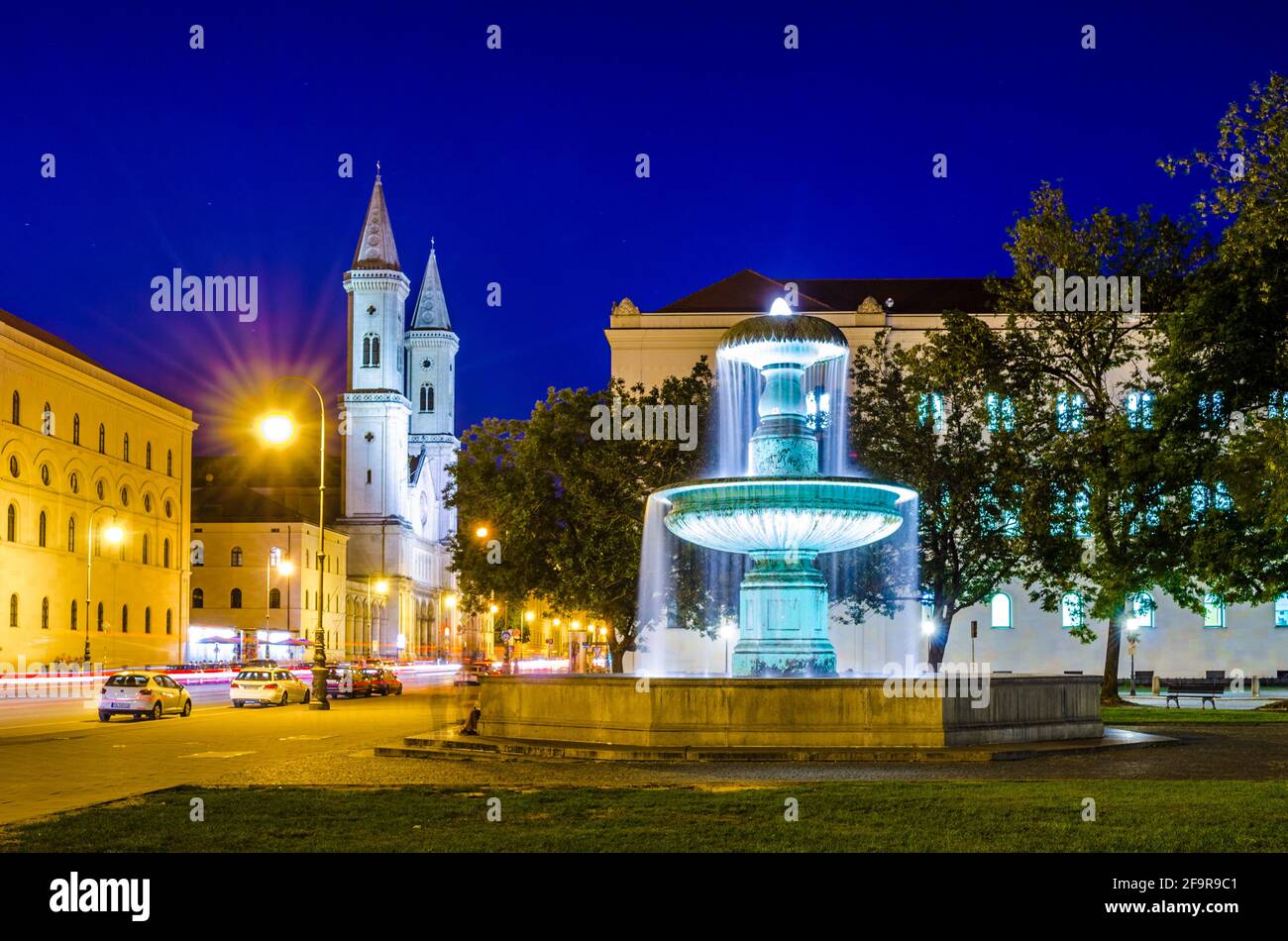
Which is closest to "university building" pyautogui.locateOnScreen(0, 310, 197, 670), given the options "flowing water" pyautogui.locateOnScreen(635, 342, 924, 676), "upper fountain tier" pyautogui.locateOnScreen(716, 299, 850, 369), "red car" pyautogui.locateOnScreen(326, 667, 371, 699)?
"red car" pyautogui.locateOnScreen(326, 667, 371, 699)

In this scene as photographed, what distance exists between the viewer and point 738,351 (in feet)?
77.6

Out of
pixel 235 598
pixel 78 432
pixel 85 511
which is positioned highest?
pixel 78 432

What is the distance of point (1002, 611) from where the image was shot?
63406mm

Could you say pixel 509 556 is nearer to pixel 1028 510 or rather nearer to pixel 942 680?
pixel 1028 510

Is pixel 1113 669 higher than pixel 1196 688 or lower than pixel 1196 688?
higher

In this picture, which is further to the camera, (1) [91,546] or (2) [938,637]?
(1) [91,546]

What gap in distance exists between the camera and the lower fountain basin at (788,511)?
2133 centimetres

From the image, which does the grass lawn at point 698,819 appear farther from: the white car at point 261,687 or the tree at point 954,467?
the white car at point 261,687

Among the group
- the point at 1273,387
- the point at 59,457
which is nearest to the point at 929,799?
the point at 1273,387

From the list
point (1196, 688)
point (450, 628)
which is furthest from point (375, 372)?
point (1196, 688)

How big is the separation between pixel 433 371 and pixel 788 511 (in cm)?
14210

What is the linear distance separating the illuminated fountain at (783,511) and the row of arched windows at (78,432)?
55.2 metres

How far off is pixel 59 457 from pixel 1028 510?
53.5 metres

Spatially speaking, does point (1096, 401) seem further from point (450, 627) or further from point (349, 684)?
point (450, 627)
